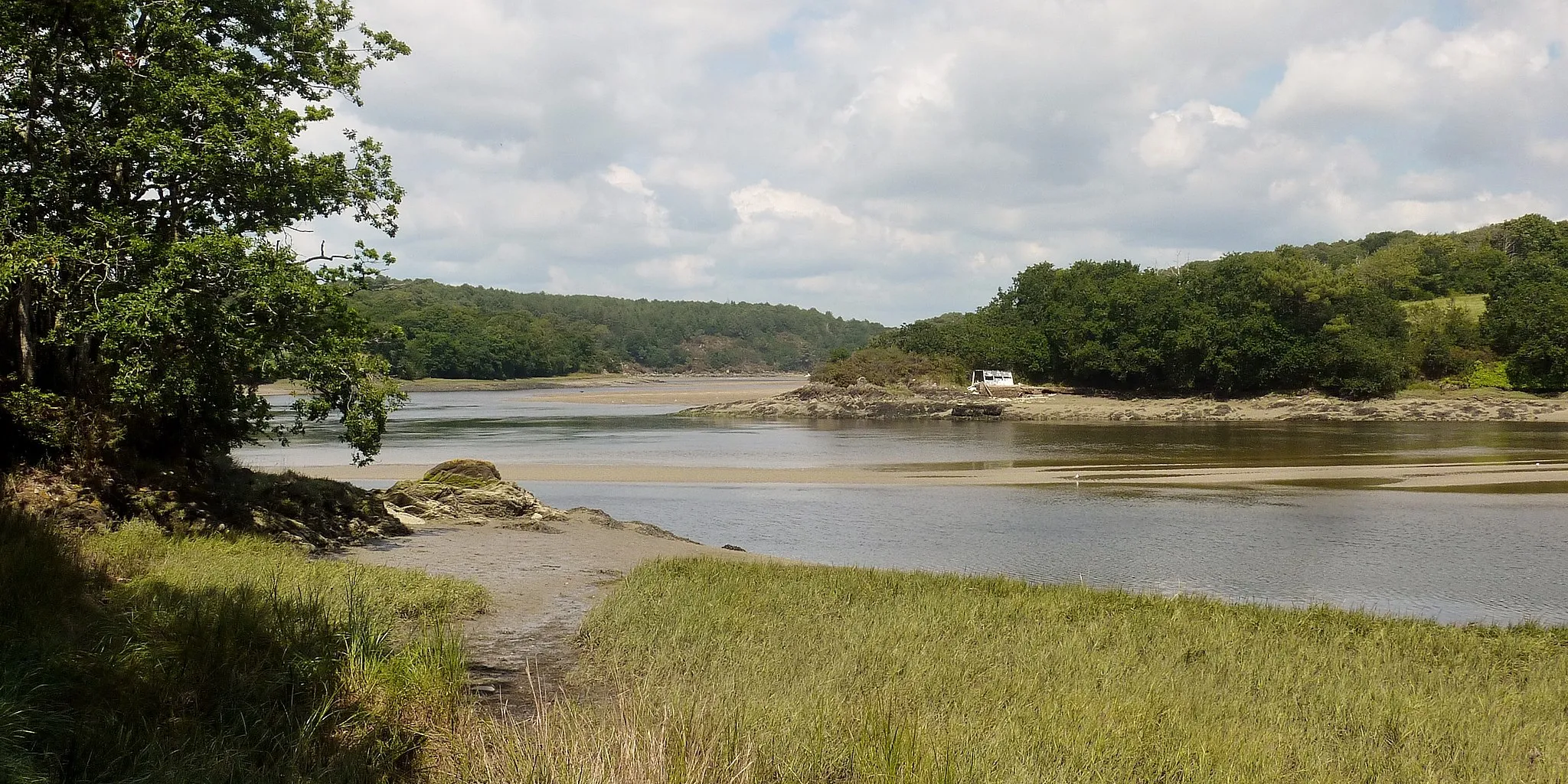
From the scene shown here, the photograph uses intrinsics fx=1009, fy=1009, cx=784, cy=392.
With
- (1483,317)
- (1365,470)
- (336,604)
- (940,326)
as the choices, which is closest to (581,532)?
(336,604)

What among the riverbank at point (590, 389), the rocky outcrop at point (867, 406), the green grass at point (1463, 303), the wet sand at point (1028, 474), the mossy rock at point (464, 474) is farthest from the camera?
the riverbank at point (590, 389)

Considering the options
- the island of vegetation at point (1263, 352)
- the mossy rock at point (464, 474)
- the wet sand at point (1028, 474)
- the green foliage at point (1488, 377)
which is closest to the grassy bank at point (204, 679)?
the mossy rock at point (464, 474)

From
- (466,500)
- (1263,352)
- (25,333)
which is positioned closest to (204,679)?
(25,333)

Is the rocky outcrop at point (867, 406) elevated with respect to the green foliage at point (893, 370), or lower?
lower

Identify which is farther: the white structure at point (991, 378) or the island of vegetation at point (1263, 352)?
the white structure at point (991, 378)

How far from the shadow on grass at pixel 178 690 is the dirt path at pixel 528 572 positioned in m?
1.38

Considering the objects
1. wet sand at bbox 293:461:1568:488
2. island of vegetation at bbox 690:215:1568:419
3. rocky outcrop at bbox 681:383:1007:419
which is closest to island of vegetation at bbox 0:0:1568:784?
wet sand at bbox 293:461:1568:488

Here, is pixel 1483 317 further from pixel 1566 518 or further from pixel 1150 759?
pixel 1150 759

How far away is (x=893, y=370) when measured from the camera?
4107 inches

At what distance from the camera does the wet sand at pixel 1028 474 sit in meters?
36.0

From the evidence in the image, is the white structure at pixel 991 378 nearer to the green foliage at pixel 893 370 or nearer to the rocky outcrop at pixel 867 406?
the green foliage at pixel 893 370

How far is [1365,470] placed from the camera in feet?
127

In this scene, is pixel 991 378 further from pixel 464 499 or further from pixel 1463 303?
pixel 464 499

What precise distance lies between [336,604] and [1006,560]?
14.6 metres
